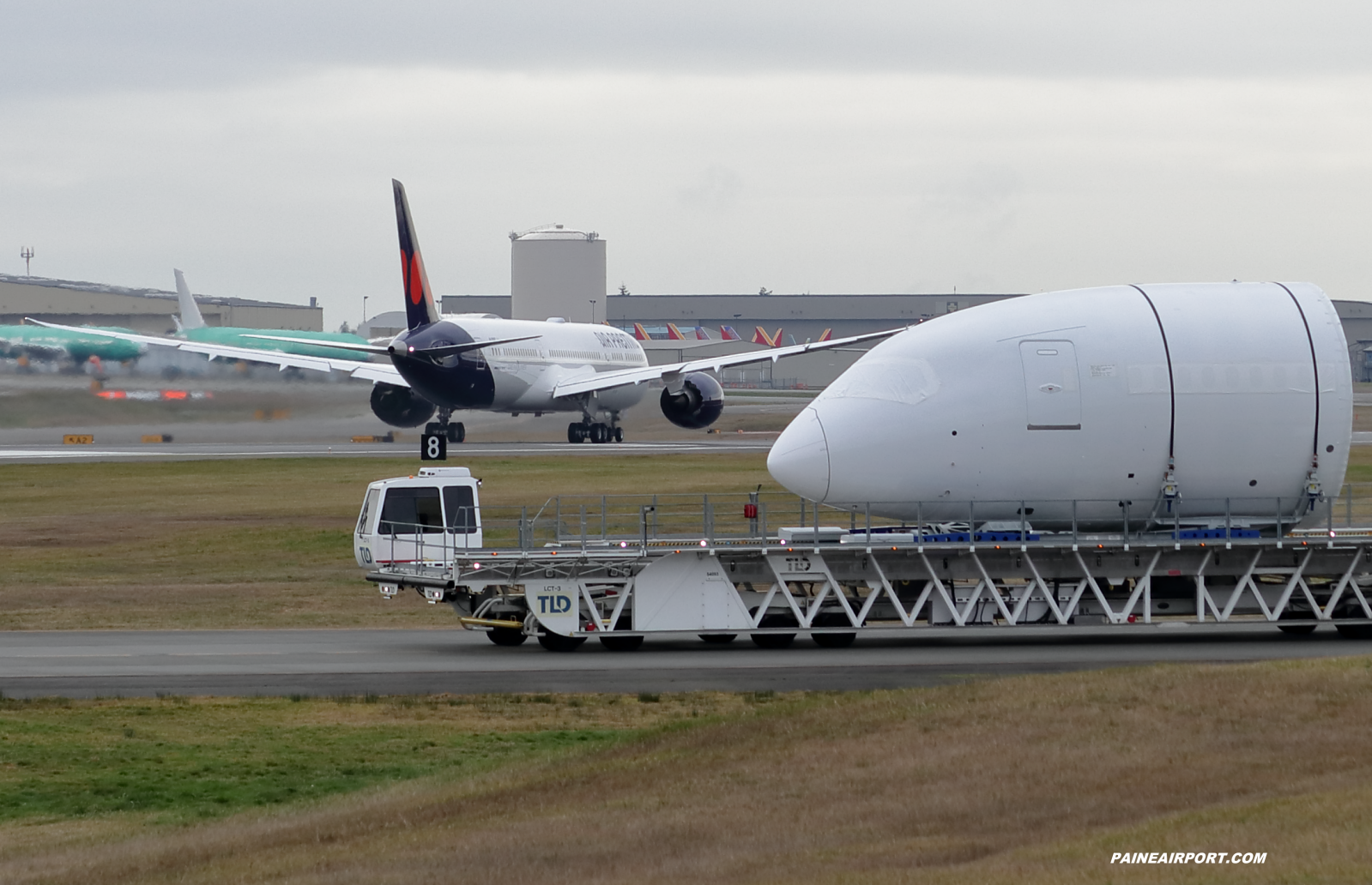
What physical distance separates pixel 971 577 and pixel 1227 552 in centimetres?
398

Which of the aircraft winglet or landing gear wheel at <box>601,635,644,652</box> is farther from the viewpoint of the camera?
the aircraft winglet

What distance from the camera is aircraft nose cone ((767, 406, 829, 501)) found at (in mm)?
26391

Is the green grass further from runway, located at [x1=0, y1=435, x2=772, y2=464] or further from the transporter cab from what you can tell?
runway, located at [x1=0, y1=435, x2=772, y2=464]

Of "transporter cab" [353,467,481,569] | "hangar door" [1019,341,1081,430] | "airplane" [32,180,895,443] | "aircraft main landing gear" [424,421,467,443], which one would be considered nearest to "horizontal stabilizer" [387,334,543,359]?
"airplane" [32,180,895,443]

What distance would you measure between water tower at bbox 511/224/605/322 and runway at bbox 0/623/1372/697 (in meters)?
142

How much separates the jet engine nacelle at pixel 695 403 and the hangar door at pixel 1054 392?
173 feet

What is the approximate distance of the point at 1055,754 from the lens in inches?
619

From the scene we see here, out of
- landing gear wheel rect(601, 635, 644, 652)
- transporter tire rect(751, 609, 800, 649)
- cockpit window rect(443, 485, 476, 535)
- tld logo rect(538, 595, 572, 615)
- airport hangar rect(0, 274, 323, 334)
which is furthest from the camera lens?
airport hangar rect(0, 274, 323, 334)

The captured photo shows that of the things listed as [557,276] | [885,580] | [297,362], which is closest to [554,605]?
[885,580]

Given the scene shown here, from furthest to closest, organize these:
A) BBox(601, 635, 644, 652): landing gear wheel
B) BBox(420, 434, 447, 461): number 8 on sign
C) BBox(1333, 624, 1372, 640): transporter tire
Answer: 1. BBox(420, 434, 447, 461): number 8 on sign
2. BBox(1333, 624, 1372, 640): transporter tire
3. BBox(601, 635, 644, 652): landing gear wheel

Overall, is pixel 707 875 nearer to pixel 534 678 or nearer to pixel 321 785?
pixel 321 785

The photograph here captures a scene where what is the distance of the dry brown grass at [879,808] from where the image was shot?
11680 mm

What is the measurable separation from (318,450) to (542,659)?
55423 millimetres

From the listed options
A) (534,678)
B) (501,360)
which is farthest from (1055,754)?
(501,360)
